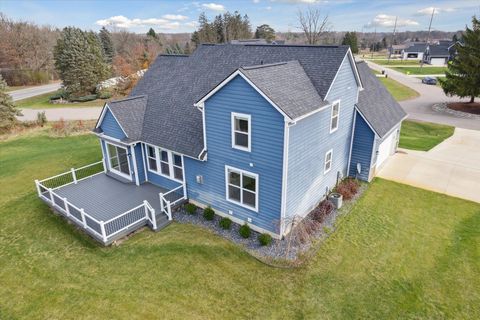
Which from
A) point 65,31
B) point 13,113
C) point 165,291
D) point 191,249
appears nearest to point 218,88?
point 191,249

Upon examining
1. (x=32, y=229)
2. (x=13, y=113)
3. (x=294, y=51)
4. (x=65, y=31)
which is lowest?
(x=32, y=229)

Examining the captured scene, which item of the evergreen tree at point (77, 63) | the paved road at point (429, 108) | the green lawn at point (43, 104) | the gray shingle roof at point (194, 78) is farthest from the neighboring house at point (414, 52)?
the gray shingle roof at point (194, 78)

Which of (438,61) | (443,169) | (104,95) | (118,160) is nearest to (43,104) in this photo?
(104,95)

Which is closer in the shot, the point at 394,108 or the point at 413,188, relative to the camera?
the point at 413,188

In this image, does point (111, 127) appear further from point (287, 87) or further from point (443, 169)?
point (443, 169)

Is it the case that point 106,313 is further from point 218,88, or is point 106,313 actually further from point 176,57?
point 176,57

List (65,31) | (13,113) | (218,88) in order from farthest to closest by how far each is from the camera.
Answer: (65,31), (13,113), (218,88)
